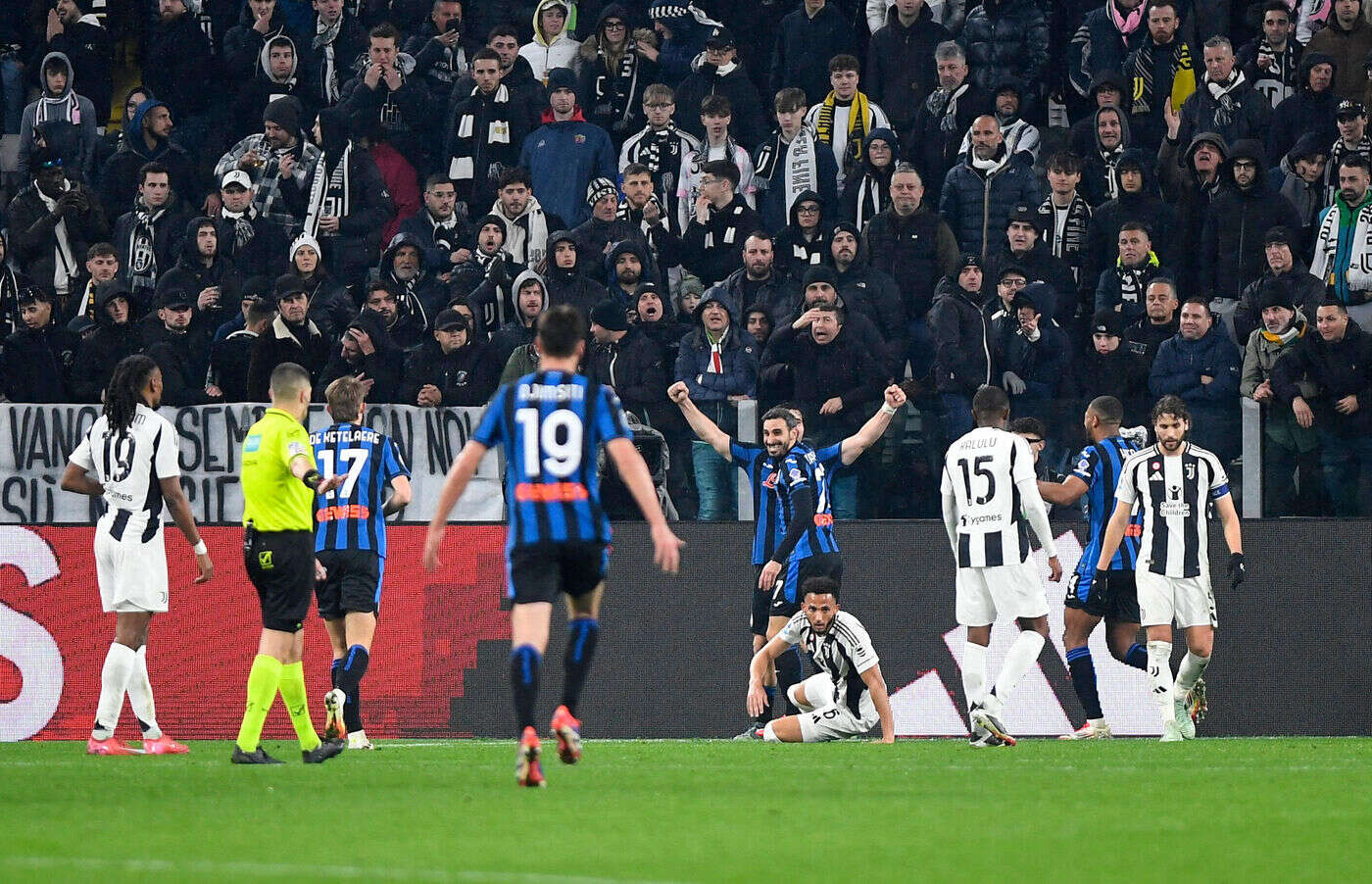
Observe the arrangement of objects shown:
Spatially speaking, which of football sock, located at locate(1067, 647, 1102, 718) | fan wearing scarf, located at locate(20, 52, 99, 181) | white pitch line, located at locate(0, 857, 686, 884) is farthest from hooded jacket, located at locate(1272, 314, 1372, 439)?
fan wearing scarf, located at locate(20, 52, 99, 181)

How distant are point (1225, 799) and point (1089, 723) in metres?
5.69

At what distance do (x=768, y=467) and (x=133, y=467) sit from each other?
4.52 metres

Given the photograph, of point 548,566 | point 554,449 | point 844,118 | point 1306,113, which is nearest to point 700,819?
point 548,566

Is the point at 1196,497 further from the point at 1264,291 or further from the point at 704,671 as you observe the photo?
the point at 704,671

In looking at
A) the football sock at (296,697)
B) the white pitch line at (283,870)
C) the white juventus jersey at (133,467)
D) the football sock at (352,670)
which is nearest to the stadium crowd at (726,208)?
the white juventus jersey at (133,467)

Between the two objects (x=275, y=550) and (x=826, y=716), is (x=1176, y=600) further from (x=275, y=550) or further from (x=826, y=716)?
(x=275, y=550)

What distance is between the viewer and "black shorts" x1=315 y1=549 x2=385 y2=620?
12.0 metres

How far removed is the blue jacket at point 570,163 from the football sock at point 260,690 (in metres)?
9.57

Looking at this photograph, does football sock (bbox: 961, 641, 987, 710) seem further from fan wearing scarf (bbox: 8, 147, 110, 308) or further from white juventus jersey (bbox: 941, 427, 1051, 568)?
fan wearing scarf (bbox: 8, 147, 110, 308)

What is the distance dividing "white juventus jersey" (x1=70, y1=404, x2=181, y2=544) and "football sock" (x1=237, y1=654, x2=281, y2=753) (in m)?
2.19

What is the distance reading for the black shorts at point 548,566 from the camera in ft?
26.6

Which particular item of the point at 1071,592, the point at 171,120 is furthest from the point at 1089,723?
the point at 171,120

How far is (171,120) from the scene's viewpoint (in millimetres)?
20906

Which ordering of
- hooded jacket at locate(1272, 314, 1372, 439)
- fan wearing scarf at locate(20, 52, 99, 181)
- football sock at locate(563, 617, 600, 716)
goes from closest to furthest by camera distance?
football sock at locate(563, 617, 600, 716), hooded jacket at locate(1272, 314, 1372, 439), fan wearing scarf at locate(20, 52, 99, 181)
